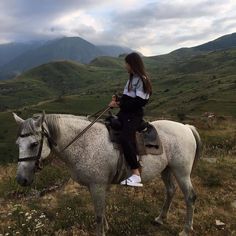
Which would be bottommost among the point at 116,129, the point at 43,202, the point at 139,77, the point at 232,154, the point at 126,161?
the point at 232,154

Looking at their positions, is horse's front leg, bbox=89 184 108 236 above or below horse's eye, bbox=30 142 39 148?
below

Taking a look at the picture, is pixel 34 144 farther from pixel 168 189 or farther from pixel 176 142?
pixel 168 189

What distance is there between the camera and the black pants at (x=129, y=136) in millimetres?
8828

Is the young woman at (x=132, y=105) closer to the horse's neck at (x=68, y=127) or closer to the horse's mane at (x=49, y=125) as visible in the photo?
the horse's neck at (x=68, y=127)

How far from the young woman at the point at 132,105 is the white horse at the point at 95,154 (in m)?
0.25

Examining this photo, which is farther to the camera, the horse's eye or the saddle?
the saddle

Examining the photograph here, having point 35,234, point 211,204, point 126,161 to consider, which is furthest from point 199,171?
point 35,234

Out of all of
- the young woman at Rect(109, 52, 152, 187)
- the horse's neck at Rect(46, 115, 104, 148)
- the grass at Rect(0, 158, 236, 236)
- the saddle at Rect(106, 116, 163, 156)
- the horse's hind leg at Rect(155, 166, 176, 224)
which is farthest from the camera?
the horse's hind leg at Rect(155, 166, 176, 224)

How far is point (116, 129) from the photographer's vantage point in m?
9.08

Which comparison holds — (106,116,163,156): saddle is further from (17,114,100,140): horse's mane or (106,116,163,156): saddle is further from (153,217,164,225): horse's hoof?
(153,217,164,225): horse's hoof

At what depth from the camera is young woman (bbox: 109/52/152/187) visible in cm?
883

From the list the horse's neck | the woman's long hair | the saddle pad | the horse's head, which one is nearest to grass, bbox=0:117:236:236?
the horse's neck

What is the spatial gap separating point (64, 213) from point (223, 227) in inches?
171

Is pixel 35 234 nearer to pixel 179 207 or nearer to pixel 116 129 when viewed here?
pixel 116 129
